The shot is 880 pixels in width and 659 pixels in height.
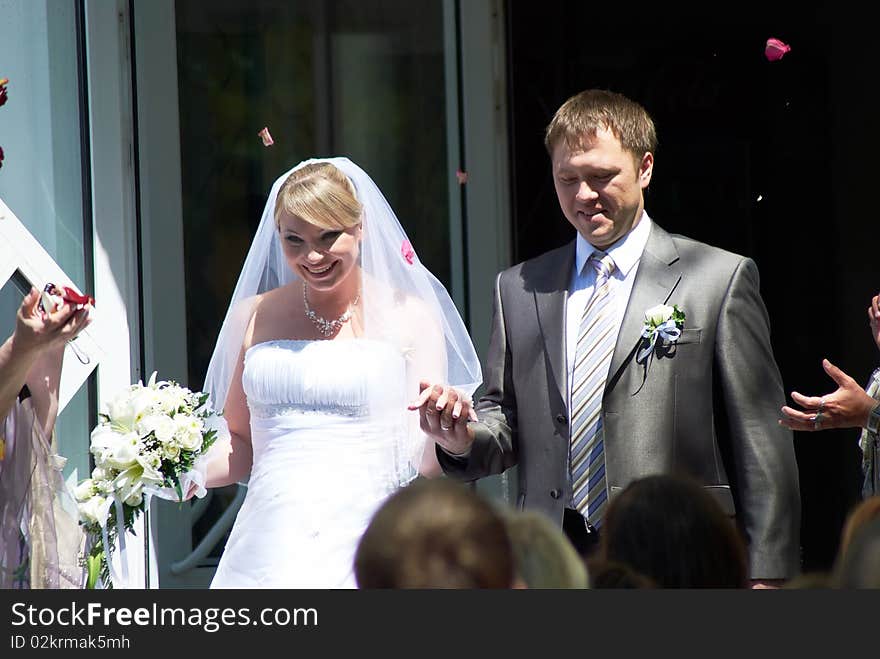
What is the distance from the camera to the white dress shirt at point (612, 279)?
3340mm

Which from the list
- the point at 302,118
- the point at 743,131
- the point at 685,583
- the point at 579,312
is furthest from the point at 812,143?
the point at 685,583

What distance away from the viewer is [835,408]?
3.10m

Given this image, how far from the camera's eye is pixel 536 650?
6.08 ft

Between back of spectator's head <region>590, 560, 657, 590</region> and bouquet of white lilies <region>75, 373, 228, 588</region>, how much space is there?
1708 mm

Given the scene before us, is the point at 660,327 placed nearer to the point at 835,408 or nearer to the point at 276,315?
the point at 835,408

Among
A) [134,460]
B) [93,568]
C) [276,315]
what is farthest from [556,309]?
[93,568]

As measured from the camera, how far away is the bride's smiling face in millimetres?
3639

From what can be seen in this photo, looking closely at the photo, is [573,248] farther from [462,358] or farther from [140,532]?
[140,532]

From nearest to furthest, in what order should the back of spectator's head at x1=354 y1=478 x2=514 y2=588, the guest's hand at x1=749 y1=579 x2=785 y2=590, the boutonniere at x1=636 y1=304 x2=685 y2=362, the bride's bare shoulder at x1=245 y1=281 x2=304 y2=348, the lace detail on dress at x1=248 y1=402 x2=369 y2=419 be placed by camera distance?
the back of spectator's head at x1=354 y1=478 x2=514 y2=588 < the guest's hand at x1=749 y1=579 x2=785 y2=590 < the boutonniere at x1=636 y1=304 x2=685 y2=362 < the lace detail on dress at x1=248 y1=402 x2=369 y2=419 < the bride's bare shoulder at x1=245 y1=281 x2=304 y2=348

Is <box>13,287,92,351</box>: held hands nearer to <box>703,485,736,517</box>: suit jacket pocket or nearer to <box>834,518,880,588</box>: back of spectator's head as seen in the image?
<box>703,485,736,517</box>: suit jacket pocket

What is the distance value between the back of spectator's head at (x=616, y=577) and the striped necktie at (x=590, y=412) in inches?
50.0

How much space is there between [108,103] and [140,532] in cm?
149

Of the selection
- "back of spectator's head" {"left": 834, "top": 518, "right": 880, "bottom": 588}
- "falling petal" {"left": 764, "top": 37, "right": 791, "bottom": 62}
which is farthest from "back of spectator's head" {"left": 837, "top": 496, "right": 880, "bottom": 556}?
"falling petal" {"left": 764, "top": 37, "right": 791, "bottom": 62}

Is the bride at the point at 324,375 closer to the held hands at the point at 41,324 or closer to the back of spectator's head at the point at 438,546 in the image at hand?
the held hands at the point at 41,324
